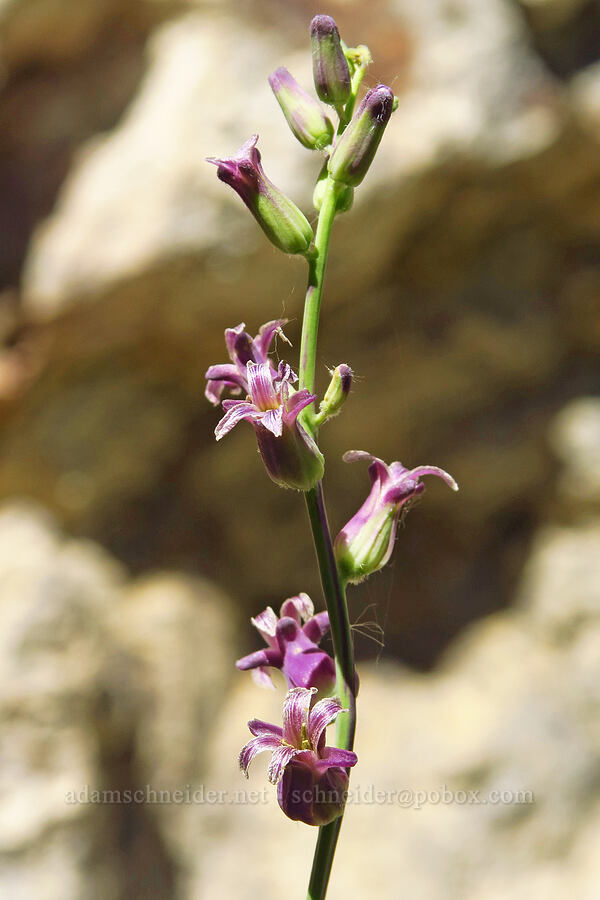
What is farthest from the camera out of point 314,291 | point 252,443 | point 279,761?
point 252,443

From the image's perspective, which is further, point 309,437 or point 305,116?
point 305,116

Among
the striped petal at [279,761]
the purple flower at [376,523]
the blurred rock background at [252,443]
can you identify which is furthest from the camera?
the blurred rock background at [252,443]

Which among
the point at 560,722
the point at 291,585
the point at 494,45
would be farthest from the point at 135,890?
the point at 494,45

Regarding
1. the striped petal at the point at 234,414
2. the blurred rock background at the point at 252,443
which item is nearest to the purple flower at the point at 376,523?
the striped petal at the point at 234,414

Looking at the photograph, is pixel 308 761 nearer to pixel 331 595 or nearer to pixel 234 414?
pixel 331 595

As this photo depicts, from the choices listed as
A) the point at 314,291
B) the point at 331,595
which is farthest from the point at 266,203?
the point at 331,595

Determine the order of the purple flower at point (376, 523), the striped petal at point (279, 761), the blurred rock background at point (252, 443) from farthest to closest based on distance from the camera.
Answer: the blurred rock background at point (252, 443) → the purple flower at point (376, 523) → the striped petal at point (279, 761)

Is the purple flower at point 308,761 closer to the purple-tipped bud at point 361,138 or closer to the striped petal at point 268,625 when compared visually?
the striped petal at point 268,625
